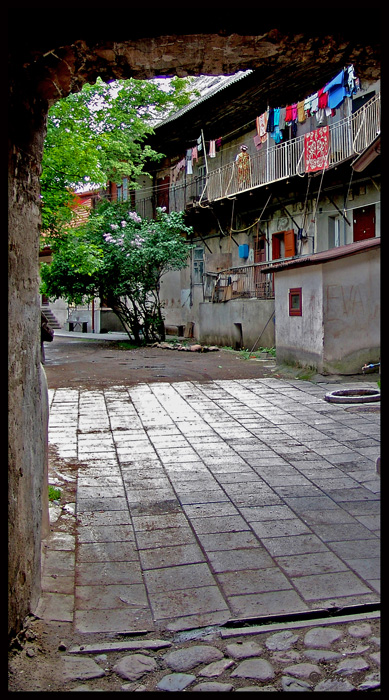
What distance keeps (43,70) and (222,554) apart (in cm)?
294

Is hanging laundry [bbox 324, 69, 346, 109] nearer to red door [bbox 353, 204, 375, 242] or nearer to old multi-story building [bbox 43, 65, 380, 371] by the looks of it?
old multi-story building [bbox 43, 65, 380, 371]

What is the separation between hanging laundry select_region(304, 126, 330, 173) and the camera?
15516 millimetres

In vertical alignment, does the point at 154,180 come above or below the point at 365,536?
above

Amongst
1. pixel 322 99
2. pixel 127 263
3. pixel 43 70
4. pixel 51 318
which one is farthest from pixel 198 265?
pixel 43 70

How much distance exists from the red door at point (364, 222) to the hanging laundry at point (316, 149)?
5.06 ft

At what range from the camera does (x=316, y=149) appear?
15.9m

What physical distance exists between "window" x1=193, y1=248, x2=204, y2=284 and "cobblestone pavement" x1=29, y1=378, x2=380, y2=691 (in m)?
17.3

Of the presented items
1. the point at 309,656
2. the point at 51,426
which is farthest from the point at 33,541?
the point at 51,426

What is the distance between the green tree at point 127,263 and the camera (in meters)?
18.9

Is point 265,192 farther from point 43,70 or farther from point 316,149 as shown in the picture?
point 43,70

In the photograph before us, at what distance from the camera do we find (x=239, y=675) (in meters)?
2.56

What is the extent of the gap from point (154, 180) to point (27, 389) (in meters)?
26.0

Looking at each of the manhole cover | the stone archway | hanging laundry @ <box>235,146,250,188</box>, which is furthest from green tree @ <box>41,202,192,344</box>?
the stone archway
